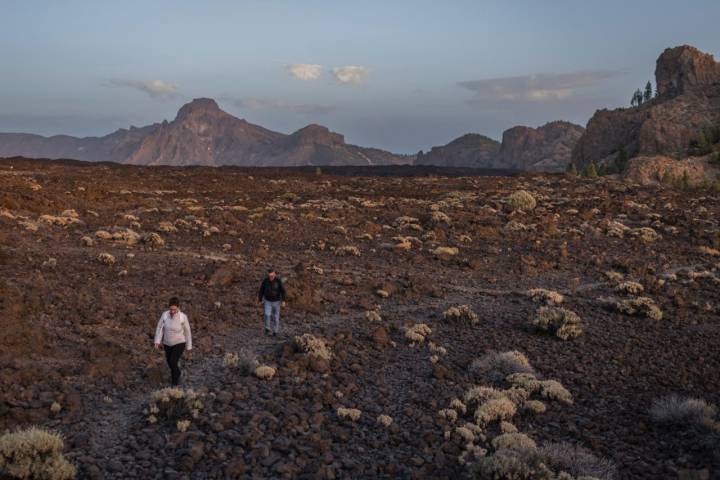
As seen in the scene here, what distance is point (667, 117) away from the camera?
88.4 metres

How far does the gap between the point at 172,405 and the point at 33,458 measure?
2.12m

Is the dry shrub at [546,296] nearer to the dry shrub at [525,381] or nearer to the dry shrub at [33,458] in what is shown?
the dry shrub at [525,381]

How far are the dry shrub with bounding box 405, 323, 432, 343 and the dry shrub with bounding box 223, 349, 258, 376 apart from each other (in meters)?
3.77

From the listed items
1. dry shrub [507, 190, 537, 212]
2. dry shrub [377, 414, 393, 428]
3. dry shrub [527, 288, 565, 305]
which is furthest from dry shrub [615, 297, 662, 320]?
dry shrub [507, 190, 537, 212]

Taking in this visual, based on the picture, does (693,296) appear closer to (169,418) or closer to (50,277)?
(169,418)

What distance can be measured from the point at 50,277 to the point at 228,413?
426 inches

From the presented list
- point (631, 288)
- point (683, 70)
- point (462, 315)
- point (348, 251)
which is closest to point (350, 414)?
point (462, 315)

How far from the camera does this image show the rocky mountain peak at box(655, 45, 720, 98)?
109250 mm

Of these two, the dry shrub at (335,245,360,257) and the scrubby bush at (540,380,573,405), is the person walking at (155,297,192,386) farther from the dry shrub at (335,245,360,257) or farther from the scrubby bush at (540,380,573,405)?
the dry shrub at (335,245,360,257)

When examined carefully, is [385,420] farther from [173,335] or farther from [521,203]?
[521,203]

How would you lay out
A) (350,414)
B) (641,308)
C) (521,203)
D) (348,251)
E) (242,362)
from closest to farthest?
(350,414) < (242,362) < (641,308) < (348,251) < (521,203)

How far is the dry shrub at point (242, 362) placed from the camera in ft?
34.5

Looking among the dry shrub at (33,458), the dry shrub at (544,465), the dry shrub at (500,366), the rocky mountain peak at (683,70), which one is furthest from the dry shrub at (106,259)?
the rocky mountain peak at (683,70)

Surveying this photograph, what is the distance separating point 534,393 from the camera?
991 centimetres
